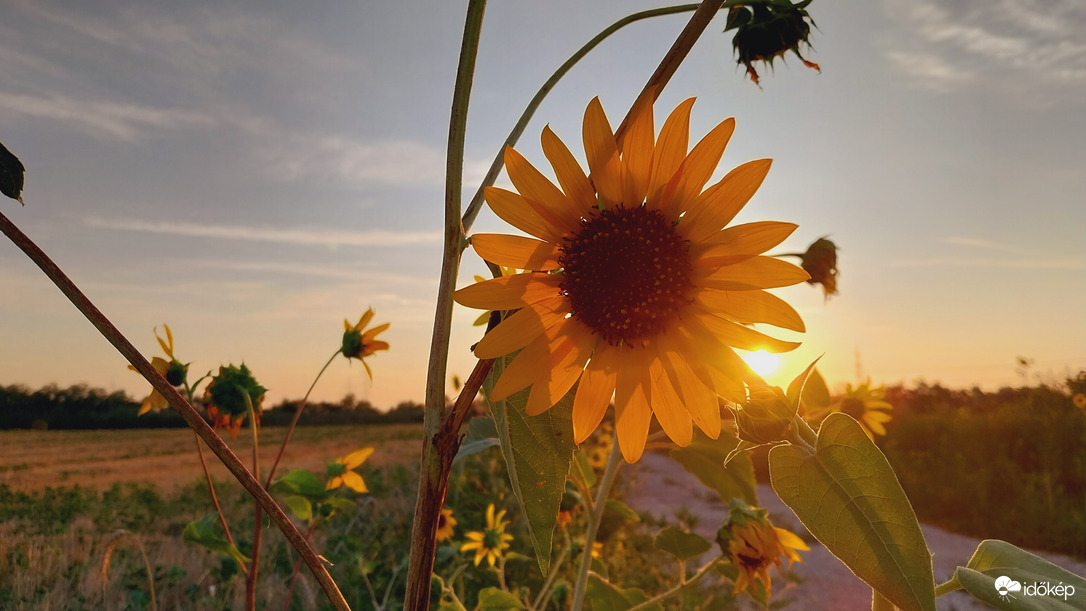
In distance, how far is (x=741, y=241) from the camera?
0.61m

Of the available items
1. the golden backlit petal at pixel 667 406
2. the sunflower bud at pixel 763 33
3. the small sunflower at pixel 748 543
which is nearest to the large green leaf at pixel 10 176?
the golden backlit petal at pixel 667 406

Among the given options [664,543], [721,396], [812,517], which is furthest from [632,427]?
[664,543]

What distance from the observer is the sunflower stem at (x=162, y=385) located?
445 millimetres

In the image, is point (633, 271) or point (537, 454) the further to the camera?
point (633, 271)

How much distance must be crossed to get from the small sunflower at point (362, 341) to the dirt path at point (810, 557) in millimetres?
1239

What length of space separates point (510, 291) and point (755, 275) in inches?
8.7

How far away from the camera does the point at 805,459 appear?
0.49 metres

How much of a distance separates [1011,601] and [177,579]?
209 cm

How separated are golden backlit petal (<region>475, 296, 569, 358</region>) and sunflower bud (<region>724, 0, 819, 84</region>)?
0.35 meters

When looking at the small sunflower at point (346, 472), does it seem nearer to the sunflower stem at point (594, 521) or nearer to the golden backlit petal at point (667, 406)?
the sunflower stem at point (594, 521)

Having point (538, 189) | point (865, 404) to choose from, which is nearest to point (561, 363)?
point (538, 189)

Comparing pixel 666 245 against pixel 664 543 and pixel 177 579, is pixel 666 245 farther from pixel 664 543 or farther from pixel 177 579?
pixel 177 579

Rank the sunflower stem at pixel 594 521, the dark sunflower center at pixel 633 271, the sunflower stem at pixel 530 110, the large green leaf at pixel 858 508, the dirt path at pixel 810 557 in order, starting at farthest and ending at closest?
the dirt path at pixel 810 557
the sunflower stem at pixel 594 521
the dark sunflower center at pixel 633 271
the sunflower stem at pixel 530 110
the large green leaf at pixel 858 508

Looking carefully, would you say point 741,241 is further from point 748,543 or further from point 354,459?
point 354,459
